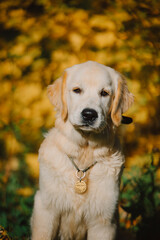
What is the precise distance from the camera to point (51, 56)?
135 inches

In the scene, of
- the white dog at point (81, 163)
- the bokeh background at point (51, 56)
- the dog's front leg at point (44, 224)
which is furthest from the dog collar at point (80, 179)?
the bokeh background at point (51, 56)

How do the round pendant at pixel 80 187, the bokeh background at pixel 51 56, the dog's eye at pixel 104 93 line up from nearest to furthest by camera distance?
the round pendant at pixel 80 187, the dog's eye at pixel 104 93, the bokeh background at pixel 51 56

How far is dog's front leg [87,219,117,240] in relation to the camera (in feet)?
6.84

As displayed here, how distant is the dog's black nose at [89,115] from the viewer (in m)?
1.90

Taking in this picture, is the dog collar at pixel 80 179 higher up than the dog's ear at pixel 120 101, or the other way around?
the dog's ear at pixel 120 101

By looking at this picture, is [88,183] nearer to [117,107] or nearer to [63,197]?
[63,197]

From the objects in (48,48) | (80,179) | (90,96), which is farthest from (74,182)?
(48,48)

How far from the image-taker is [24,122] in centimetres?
340

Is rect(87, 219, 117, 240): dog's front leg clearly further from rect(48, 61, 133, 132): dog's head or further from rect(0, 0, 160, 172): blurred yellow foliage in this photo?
rect(0, 0, 160, 172): blurred yellow foliage

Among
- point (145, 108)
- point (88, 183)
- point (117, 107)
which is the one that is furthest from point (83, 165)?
point (145, 108)

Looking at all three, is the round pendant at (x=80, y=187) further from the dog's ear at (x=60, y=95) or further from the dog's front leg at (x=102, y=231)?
the dog's ear at (x=60, y=95)

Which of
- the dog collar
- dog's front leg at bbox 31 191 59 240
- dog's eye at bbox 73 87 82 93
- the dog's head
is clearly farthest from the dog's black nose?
dog's front leg at bbox 31 191 59 240

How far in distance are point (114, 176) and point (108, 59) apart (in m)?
1.85

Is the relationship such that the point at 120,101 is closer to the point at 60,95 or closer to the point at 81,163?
the point at 60,95
